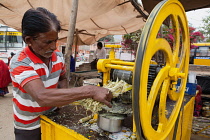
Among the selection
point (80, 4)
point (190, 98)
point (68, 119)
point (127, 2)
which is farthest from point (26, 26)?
point (127, 2)

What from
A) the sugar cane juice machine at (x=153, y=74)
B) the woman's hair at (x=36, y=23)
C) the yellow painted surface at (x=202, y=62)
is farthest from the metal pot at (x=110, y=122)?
the yellow painted surface at (x=202, y=62)

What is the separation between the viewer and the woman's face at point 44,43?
119cm

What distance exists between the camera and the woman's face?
1.19 meters

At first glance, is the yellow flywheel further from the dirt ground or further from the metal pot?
the dirt ground

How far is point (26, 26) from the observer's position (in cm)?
117

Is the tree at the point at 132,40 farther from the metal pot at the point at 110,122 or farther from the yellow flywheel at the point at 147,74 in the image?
the metal pot at the point at 110,122

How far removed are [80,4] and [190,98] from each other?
3.69 m

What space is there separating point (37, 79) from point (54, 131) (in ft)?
1.98

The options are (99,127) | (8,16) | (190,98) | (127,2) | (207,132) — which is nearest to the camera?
(99,127)

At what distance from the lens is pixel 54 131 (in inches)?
57.3

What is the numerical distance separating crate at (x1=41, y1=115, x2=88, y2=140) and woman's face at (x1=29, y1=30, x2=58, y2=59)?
22.4 inches

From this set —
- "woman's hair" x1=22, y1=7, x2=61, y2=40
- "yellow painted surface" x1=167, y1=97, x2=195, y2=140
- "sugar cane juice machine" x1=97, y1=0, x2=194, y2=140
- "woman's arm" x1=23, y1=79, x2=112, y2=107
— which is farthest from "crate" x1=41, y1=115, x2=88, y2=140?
"yellow painted surface" x1=167, y1=97, x2=195, y2=140

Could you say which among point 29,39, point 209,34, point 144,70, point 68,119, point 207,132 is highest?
point 209,34

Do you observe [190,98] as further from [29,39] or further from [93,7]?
[93,7]
